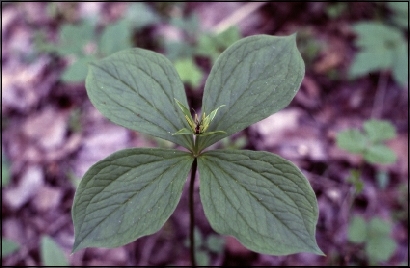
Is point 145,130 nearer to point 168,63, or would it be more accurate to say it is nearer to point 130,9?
point 168,63

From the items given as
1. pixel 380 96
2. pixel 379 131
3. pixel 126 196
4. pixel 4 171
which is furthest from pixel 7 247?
pixel 380 96

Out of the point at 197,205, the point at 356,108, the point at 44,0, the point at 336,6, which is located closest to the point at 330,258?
the point at 197,205

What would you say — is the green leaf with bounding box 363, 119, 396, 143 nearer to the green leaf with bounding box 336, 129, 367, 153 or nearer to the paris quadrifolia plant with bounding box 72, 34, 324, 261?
the green leaf with bounding box 336, 129, 367, 153

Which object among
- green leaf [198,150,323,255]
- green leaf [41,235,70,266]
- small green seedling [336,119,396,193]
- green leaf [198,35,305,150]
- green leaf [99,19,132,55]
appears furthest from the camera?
green leaf [99,19,132,55]

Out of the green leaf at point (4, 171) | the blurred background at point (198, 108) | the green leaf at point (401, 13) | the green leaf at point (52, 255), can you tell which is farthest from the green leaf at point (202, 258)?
the green leaf at point (401, 13)

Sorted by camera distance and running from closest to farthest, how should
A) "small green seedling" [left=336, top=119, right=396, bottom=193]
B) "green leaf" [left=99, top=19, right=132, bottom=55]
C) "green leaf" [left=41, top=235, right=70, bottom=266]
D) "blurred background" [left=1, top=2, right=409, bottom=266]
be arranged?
"green leaf" [left=41, top=235, right=70, bottom=266], "small green seedling" [left=336, top=119, right=396, bottom=193], "blurred background" [left=1, top=2, right=409, bottom=266], "green leaf" [left=99, top=19, right=132, bottom=55]

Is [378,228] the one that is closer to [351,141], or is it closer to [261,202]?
[351,141]

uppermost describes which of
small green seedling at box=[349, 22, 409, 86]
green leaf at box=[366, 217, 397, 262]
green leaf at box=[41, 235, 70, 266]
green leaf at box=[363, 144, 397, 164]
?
small green seedling at box=[349, 22, 409, 86]

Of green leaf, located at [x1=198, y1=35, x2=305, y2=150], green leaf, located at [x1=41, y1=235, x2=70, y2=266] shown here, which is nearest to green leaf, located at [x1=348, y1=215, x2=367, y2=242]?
green leaf, located at [x1=198, y1=35, x2=305, y2=150]

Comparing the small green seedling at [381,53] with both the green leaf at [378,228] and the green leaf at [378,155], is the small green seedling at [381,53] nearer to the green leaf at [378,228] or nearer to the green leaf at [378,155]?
the green leaf at [378,155]
